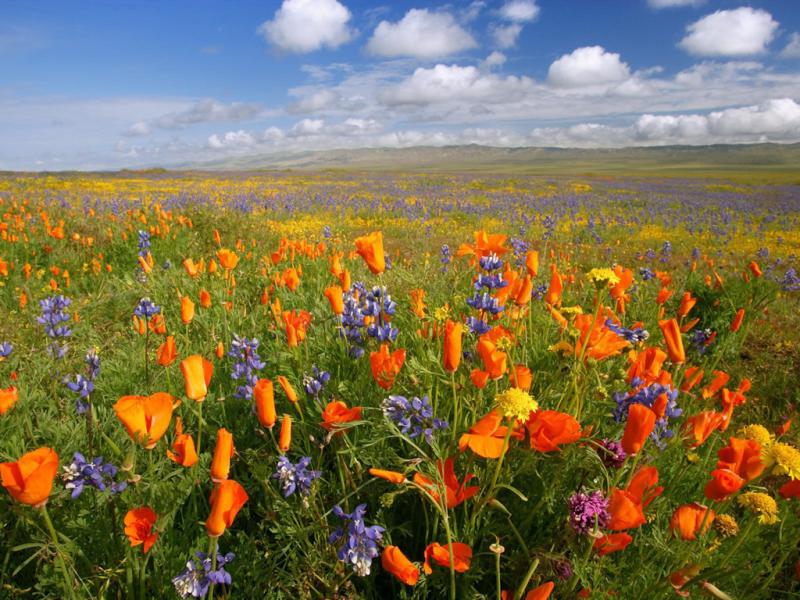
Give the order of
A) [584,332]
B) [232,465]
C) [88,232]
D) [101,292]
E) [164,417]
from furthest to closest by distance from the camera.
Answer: [88,232]
[101,292]
[232,465]
[584,332]
[164,417]

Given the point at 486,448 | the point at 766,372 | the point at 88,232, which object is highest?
the point at 88,232

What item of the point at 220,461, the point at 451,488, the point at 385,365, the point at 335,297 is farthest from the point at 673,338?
the point at 220,461

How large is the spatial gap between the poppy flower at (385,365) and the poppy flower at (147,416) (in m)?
0.70

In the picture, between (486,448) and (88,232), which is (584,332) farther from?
(88,232)

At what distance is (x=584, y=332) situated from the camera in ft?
5.57

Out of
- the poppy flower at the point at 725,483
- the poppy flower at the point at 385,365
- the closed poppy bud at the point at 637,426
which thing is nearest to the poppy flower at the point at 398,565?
the poppy flower at the point at 385,365

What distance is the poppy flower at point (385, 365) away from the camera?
1601 mm

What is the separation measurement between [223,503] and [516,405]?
74 centimetres

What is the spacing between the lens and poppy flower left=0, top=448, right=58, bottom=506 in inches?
35.1

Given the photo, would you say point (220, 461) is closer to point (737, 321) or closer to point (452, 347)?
point (452, 347)

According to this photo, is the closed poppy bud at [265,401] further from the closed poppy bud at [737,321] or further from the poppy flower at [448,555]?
the closed poppy bud at [737,321]

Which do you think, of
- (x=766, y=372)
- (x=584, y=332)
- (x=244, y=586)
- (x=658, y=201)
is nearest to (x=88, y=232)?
(x=244, y=586)

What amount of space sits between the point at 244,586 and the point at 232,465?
0.48 meters

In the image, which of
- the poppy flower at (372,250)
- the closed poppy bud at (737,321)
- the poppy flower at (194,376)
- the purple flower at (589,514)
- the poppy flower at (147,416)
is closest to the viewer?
the poppy flower at (147,416)
